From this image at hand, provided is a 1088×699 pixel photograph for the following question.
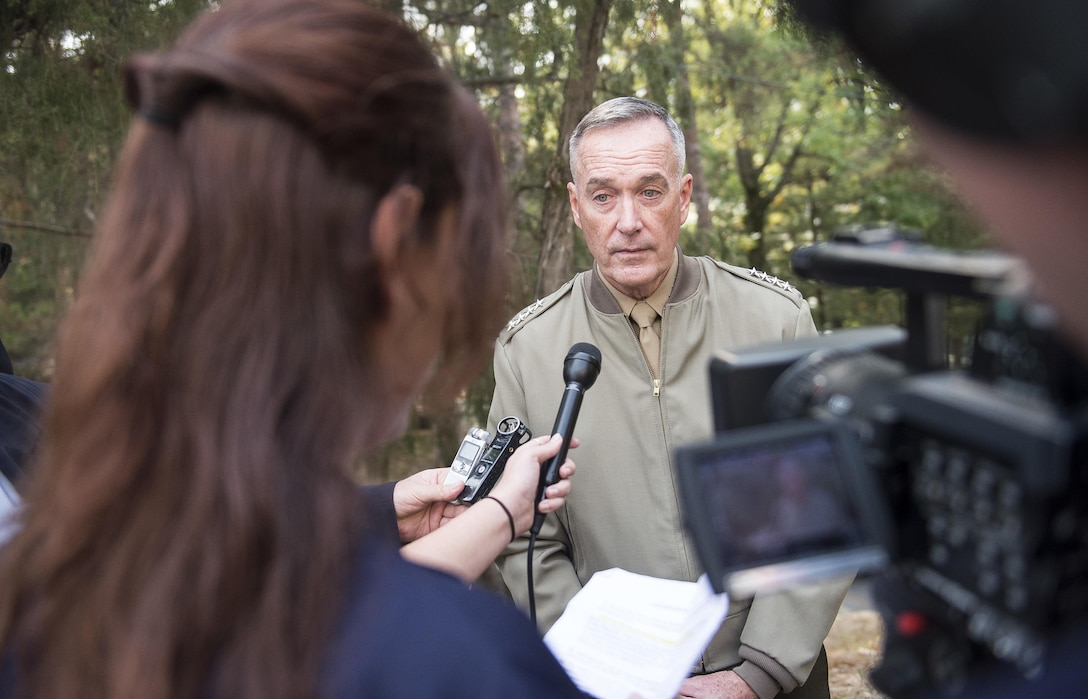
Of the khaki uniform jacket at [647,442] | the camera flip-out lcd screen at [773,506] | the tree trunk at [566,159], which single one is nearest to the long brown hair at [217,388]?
the camera flip-out lcd screen at [773,506]

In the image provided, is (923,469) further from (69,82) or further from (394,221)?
(69,82)

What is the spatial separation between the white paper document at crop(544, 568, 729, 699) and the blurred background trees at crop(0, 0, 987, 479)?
26.9 inches

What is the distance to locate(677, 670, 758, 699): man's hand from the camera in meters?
2.53

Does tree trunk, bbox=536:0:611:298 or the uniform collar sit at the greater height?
tree trunk, bbox=536:0:611:298

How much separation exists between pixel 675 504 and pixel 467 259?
5.39ft

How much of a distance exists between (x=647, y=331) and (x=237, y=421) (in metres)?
1.95

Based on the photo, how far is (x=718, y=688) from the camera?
254 centimetres

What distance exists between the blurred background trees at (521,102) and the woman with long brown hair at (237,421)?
70 centimetres

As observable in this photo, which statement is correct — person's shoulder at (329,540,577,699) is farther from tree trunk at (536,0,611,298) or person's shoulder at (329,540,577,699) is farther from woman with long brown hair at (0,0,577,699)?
tree trunk at (536,0,611,298)

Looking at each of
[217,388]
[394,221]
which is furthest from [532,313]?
[217,388]

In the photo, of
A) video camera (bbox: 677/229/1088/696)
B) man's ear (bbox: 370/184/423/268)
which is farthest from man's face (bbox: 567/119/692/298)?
man's ear (bbox: 370/184/423/268)

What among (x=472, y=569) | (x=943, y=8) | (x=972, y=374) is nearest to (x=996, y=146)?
(x=943, y=8)

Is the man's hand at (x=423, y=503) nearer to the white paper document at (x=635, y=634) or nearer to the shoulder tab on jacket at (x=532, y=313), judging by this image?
the white paper document at (x=635, y=634)

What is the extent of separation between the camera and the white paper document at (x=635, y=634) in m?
1.69
